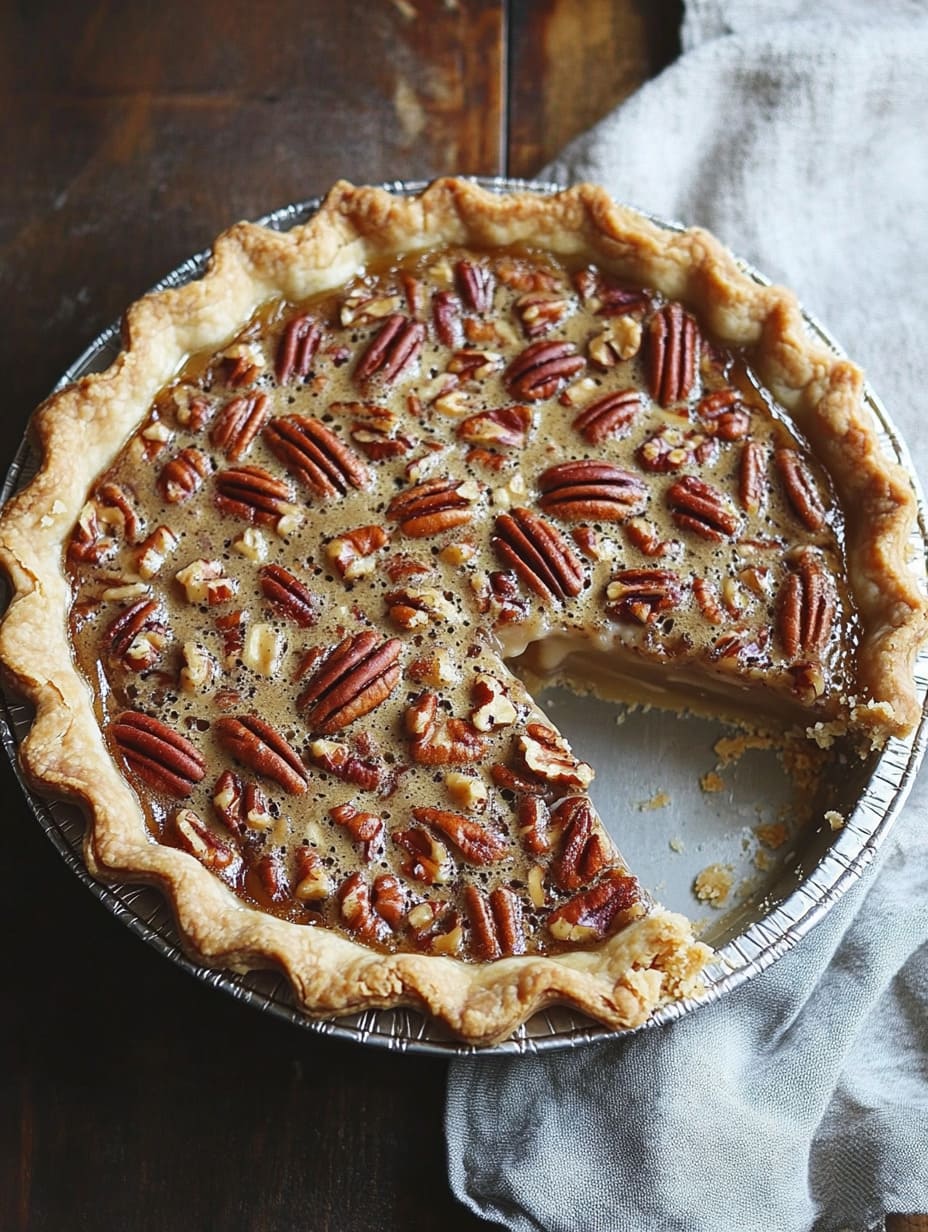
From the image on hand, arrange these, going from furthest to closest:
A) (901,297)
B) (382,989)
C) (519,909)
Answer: (901,297) → (519,909) → (382,989)

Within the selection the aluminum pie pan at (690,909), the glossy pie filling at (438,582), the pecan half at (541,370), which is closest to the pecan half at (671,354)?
the glossy pie filling at (438,582)

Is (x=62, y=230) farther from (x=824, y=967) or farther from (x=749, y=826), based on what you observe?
(x=824, y=967)

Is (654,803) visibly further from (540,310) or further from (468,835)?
(540,310)

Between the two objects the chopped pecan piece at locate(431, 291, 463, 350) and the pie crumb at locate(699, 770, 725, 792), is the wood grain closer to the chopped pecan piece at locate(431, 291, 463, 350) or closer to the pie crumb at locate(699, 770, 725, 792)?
the chopped pecan piece at locate(431, 291, 463, 350)

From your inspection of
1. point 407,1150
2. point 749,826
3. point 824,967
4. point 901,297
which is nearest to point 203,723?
point 407,1150

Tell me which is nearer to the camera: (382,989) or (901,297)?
(382,989)

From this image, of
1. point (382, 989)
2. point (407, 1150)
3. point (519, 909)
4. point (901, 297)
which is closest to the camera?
point (382, 989)

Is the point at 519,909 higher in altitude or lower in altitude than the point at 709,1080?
higher
